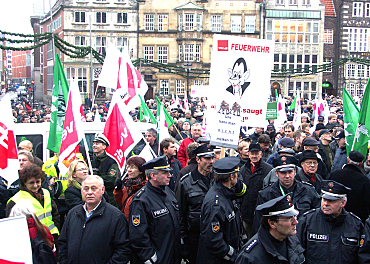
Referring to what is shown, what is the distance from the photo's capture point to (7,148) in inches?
241

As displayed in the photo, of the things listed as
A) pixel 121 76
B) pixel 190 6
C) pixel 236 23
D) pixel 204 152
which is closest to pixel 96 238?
pixel 204 152

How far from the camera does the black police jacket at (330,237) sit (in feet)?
14.4

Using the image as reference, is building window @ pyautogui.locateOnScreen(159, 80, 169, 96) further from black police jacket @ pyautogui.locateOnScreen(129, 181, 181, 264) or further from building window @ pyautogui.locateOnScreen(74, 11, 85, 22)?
black police jacket @ pyautogui.locateOnScreen(129, 181, 181, 264)

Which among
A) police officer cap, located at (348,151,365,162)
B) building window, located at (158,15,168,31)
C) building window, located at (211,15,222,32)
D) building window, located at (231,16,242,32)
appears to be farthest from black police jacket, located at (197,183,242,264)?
building window, located at (231,16,242,32)

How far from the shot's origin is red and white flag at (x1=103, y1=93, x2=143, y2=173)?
668 cm

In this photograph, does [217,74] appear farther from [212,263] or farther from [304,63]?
[304,63]

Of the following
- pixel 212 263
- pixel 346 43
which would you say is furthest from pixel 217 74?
pixel 346 43

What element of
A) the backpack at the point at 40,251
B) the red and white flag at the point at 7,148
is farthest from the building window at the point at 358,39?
the backpack at the point at 40,251

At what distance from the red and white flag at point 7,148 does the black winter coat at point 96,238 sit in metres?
1.81

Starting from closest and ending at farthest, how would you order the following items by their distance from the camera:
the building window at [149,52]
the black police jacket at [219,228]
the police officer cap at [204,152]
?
the black police jacket at [219,228] < the police officer cap at [204,152] < the building window at [149,52]

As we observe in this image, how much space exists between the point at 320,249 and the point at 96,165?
12.8 ft

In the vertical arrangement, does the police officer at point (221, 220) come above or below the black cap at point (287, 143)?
below

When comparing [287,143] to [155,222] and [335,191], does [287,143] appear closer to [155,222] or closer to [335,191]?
[335,191]

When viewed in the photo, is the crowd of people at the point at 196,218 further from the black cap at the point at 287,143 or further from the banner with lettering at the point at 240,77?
the black cap at the point at 287,143
